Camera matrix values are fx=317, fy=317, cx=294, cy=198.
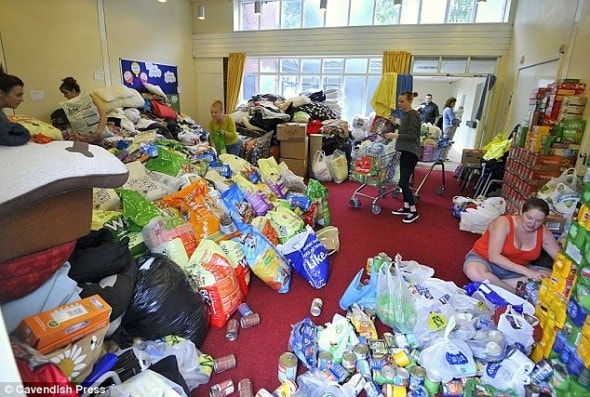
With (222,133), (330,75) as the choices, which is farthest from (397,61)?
(222,133)

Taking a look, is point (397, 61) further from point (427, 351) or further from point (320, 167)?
point (427, 351)

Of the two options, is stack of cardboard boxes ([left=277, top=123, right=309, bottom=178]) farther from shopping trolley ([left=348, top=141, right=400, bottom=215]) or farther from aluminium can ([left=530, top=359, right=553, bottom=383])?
aluminium can ([left=530, top=359, right=553, bottom=383])

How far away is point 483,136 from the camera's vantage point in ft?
21.9

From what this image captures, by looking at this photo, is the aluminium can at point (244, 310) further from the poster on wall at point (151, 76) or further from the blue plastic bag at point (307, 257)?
the poster on wall at point (151, 76)

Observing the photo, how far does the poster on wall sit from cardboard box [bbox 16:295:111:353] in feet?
21.4

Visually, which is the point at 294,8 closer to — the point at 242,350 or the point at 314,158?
the point at 314,158

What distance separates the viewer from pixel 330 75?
771 centimetres

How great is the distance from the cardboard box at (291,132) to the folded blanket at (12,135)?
4227 millimetres

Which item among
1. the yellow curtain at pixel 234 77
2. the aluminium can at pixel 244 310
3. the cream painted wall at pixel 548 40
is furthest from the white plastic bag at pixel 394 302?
the yellow curtain at pixel 234 77

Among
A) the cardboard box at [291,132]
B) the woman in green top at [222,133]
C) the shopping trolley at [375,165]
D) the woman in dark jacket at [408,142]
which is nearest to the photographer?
the woman in dark jacket at [408,142]

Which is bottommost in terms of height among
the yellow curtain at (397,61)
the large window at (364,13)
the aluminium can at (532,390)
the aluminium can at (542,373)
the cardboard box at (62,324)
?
the aluminium can at (532,390)

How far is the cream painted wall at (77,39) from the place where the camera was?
15.1 feet

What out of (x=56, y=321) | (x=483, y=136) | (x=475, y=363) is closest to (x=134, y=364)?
(x=56, y=321)

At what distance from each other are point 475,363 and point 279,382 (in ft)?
3.09
